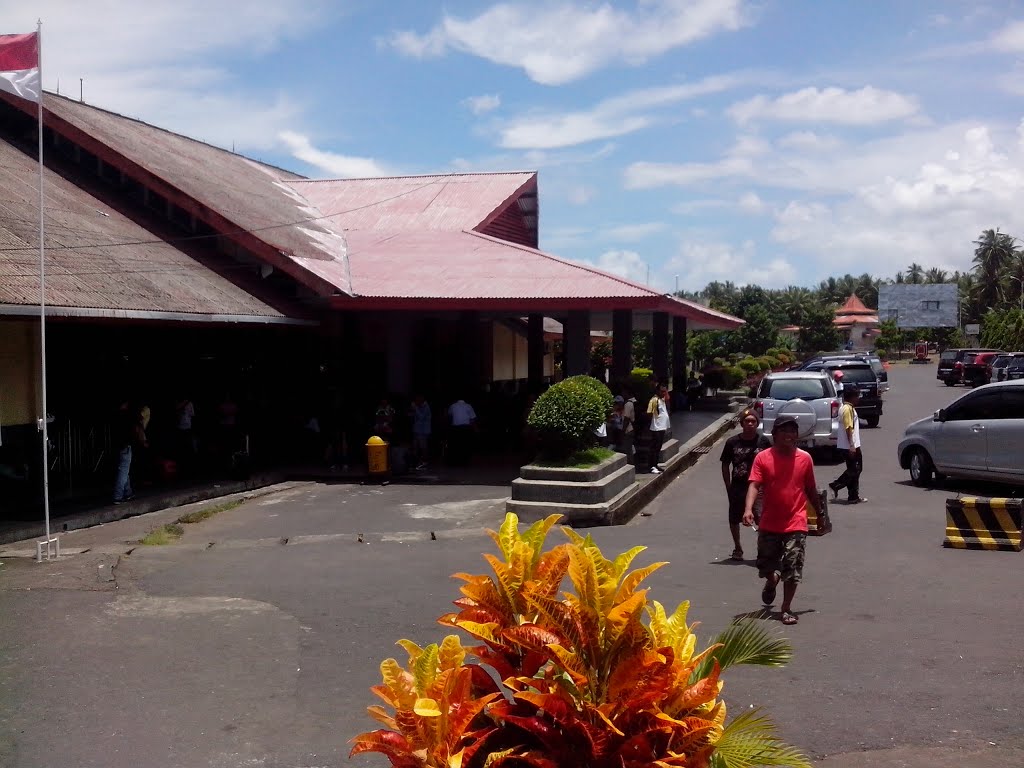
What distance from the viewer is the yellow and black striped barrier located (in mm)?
10875

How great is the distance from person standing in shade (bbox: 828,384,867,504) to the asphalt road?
2.52 feet

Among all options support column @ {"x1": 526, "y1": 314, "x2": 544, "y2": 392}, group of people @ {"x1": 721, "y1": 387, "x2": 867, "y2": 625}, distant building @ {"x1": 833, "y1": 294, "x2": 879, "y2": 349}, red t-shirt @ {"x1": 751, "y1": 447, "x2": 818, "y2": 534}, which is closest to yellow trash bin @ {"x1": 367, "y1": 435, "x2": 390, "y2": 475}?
group of people @ {"x1": 721, "y1": 387, "x2": 867, "y2": 625}

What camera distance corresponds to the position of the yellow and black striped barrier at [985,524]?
10875 mm

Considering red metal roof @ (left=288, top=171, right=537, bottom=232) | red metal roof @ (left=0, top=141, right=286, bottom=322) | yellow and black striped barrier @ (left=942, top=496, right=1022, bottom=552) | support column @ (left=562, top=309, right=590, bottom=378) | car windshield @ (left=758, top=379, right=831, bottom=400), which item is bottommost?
yellow and black striped barrier @ (left=942, top=496, right=1022, bottom=552)

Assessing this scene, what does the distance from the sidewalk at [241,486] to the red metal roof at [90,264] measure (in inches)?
109

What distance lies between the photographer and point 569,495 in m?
13.4

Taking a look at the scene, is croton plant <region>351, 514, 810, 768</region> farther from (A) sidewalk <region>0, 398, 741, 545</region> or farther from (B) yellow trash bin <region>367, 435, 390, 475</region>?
(B) yellow trash bin <region>367, 435, 390, 475</region>

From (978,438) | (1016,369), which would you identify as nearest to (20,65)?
(978,438)

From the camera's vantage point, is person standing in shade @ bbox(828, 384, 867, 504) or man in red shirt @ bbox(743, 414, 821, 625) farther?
person standing in shade @ bbox(828, 384, 867, 504)

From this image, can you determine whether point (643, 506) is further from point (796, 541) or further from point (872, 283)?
point (872, 283)

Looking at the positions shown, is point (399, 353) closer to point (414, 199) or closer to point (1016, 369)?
point (414, 199)

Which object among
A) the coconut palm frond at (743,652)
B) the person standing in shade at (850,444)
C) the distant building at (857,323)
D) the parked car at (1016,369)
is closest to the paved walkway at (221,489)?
the person standing in shade at (850,444)

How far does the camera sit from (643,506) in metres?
15.0

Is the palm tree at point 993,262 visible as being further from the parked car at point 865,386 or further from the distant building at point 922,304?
the parked car at point 865,386
